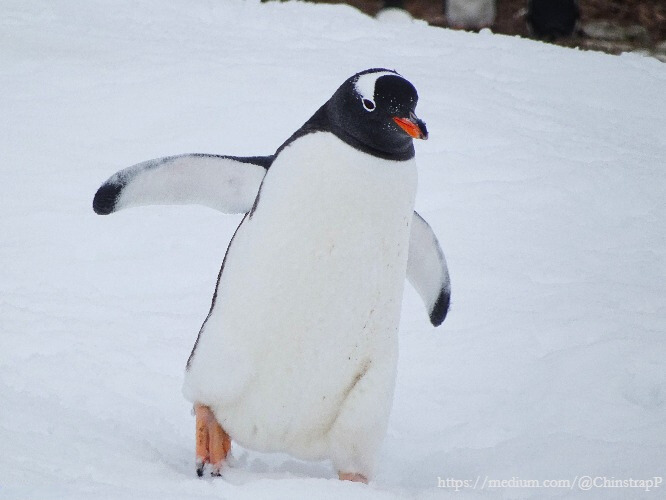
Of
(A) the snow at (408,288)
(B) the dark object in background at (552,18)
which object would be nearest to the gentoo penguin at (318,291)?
(A) the snow at (408,288)

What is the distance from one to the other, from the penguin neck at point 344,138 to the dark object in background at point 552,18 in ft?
25.3

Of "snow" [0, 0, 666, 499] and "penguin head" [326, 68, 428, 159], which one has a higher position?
"penguin head" [326, 68, 428, 159]

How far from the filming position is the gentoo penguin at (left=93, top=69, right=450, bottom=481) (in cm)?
199

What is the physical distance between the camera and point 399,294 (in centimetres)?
213

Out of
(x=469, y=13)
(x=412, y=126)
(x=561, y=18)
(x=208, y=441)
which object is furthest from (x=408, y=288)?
(x=469, y=13)

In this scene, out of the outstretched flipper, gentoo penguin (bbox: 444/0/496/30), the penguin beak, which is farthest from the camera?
gentoo penguin (bbox: 444/0/496/30)

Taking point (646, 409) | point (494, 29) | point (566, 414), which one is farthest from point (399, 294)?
point (494, 29)

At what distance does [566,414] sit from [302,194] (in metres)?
1.08

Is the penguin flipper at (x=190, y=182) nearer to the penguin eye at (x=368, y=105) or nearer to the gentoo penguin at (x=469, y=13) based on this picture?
the penguin eye at (x=368, y=105)

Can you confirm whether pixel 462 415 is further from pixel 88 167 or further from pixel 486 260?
pixel 88 167

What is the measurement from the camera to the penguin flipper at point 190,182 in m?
2.14

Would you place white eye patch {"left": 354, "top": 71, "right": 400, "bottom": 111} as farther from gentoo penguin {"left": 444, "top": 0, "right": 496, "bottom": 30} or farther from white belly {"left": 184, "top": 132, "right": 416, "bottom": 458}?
gentoo penguin {"left": 444, "top": 0, "right": 496, "bottom": 30}

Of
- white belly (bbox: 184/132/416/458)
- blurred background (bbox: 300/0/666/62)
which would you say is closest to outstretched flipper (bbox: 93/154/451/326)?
white belly (bbox: 184/132/416/458)

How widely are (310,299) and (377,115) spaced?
0.44 metres
